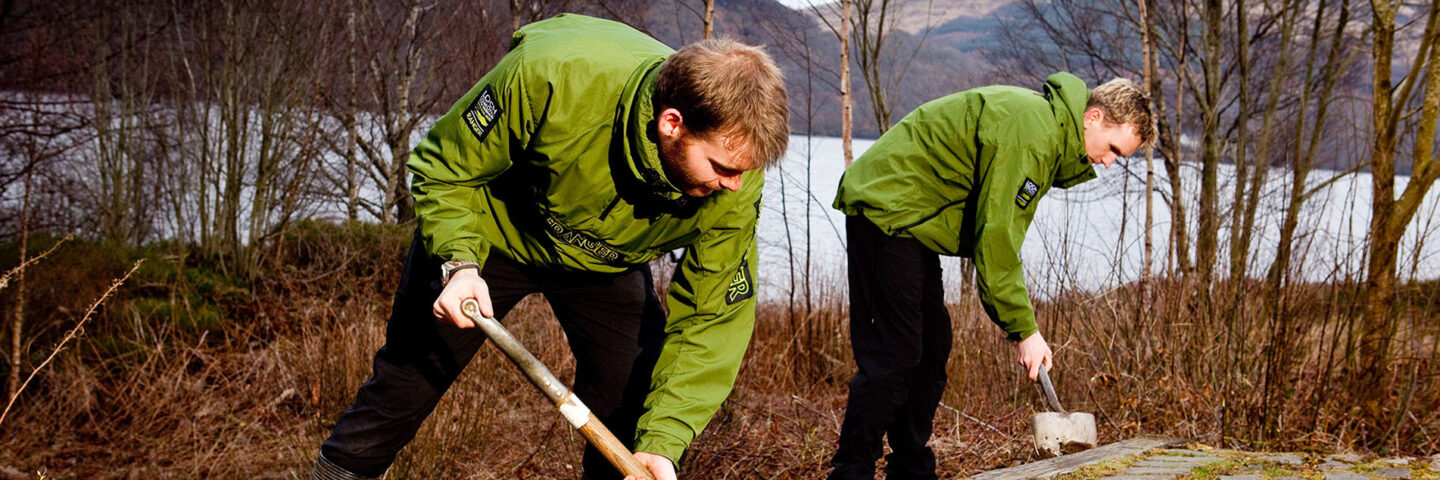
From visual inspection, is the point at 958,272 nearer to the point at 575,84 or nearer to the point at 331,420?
the point at 331,420

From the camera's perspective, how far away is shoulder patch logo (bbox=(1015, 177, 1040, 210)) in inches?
122

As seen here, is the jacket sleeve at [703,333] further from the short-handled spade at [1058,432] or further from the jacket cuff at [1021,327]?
the short-handled spade at [1058,432]

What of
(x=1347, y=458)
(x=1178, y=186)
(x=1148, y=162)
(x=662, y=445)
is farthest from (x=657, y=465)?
(x=1178, y=186)

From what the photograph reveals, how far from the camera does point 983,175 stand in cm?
318

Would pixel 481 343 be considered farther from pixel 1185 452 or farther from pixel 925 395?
pixel 1185 452

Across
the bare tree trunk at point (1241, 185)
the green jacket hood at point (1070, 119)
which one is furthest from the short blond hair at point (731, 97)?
the bare tree trunk at point (1241, 185)

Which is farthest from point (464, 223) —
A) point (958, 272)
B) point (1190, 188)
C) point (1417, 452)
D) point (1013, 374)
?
point (958, 272)

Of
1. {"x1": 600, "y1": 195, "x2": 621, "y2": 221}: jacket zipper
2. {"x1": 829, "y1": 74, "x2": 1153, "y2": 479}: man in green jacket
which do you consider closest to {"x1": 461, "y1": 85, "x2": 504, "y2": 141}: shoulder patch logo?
{"x1": 600, "y1": 195, "x2": 621, "y2": 221}: jacket zipper

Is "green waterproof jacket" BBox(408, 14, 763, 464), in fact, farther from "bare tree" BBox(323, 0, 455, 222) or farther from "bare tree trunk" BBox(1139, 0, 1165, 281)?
"bare tree" BBox(323, 0, 455, 222)

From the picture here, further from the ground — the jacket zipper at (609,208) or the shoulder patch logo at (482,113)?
the shoulder patch logo at (482,113)

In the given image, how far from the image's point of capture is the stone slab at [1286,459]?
3016 millimetres

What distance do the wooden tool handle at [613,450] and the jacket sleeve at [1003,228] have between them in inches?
53.3

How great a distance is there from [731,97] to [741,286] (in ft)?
1.99

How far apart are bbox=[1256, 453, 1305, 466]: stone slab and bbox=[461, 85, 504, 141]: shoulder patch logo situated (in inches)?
95.1
